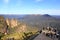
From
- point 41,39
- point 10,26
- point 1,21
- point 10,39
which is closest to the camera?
point 41,39

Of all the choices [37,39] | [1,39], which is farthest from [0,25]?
[37,39]

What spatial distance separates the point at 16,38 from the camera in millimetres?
20688

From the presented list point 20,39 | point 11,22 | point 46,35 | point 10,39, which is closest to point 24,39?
point 20,39

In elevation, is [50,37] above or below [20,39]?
above

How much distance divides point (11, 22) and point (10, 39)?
26398mm

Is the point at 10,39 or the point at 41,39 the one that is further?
the point at 10,39

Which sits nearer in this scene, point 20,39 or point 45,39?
point 45,39

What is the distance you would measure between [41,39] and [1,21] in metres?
26.3

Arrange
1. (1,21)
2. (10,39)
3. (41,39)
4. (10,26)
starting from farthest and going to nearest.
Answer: (10,26) → (1,21) → (10,39) → (41,39)

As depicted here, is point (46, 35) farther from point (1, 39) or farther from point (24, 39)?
point (1, 39)

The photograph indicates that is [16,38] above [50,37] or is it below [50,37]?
below

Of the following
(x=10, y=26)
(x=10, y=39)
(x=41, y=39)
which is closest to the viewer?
(x=41, y=39)

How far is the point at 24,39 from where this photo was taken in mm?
20047

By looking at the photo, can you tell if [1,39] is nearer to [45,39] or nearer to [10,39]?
[10,39]
